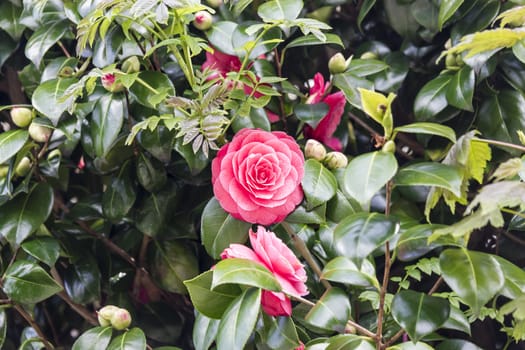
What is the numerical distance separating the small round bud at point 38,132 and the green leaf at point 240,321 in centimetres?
43

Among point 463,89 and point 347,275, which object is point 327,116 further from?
point 347,275

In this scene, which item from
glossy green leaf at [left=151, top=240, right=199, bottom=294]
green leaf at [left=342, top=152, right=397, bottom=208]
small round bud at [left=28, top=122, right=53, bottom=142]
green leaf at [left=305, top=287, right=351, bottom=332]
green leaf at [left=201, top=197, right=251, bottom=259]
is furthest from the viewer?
glossy green leaf at [left=151, top=240, right=199, bottom=294]

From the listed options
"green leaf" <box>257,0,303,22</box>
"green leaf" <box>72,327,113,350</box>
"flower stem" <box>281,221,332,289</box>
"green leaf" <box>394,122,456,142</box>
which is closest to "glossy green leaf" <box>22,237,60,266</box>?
"green leaf" <box>72,327,113,350</box>

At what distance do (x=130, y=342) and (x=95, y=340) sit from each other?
60 mm

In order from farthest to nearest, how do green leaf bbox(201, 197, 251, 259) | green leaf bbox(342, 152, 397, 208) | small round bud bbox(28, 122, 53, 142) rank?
small round bud bbox(28, 122, 53, 142)
green leaf bbox(201, 197, 251, 259)
green leaf bbox(342, 152, 397, 208)

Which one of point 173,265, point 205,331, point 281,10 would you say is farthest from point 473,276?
point 173,265

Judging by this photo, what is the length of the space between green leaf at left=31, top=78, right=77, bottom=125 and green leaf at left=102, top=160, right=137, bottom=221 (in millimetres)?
170

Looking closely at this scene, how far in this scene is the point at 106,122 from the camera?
0.95 meters

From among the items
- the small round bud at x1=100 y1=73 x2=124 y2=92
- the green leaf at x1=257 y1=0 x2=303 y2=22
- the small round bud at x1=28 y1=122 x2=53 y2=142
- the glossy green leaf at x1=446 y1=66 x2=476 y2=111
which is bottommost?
the small round bud at x1=28 y1=122 x2=53 y2=142

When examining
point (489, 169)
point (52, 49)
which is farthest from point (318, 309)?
point (52, 49)

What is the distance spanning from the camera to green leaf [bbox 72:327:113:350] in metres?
0.94

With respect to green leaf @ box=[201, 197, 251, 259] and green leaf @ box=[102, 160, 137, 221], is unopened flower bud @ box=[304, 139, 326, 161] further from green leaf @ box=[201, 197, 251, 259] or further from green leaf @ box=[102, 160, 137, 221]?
green leaf @ box=[102, 160, 137, 221]

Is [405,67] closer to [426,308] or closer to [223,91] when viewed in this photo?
[223,91]

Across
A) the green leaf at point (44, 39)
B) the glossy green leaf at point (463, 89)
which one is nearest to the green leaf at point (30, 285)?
the green leaf at point (44, 39)
